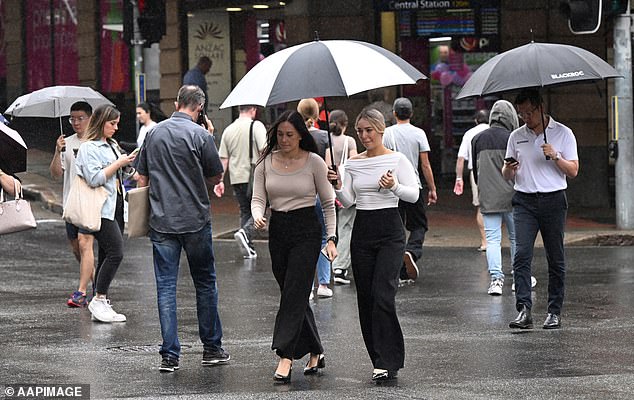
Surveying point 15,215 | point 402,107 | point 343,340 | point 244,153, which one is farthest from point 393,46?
point 15,215

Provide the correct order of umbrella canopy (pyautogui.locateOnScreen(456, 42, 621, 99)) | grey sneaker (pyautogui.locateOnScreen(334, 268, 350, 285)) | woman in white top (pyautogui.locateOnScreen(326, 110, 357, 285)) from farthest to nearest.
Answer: grey sneaker (pyautogui.locateOnScreen(334, 268, 350, 285))
woman in white top (pyautogui.locateOnScreen(326, 110, 357, 285))
umbrella canopy (pyautogui.locateOnScreen(456, 42, 621, 99))

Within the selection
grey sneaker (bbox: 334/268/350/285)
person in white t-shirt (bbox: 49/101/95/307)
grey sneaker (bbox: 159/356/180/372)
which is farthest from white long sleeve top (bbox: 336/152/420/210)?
grey sneaker (bbox: 334/268/350/285)

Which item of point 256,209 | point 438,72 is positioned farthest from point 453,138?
point 256,209

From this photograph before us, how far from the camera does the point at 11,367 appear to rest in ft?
31.1

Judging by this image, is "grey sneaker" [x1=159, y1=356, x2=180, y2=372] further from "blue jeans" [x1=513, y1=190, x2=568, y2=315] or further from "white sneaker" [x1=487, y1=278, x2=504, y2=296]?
"white sneaker" [x1=487, y1=278, x2=504, y2=296]

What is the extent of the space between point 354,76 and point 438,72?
53.4ft

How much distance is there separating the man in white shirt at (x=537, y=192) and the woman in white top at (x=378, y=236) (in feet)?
6.32

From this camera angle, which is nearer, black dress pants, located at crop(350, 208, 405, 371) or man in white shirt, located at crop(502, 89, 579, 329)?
black dress pants, located at crop(350, 208, 405, 371)

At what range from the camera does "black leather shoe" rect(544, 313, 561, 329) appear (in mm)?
10898

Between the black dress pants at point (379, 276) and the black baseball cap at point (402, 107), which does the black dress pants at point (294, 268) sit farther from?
the black baseball cap at point (402, 107)

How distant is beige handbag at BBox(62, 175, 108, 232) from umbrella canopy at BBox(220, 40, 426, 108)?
2.77 m

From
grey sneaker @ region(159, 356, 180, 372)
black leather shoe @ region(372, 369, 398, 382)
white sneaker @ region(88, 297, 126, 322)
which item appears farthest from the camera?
white sneaker @ region(88, 297, 126, 322)

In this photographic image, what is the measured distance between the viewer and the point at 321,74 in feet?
29.2

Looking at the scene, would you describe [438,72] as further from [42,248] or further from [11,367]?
[11,367]
